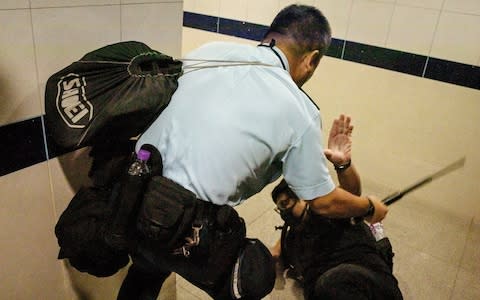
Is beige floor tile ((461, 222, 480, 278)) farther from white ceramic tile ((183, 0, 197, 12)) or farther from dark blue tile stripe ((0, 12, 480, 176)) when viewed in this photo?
white ceramic tile ((183, 0, 197, 12))

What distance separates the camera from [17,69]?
94 centimetres

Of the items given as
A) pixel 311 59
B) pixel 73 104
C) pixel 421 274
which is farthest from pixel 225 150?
pixel 421 274

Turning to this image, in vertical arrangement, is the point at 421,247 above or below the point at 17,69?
below

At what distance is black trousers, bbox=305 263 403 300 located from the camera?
1380 millimetres

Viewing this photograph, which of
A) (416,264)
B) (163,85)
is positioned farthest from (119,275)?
(416,264)

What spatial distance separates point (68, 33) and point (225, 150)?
51 cm

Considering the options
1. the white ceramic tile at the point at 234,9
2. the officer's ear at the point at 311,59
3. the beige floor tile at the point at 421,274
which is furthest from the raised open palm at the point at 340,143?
the white ceramic tile at the point at 234,9

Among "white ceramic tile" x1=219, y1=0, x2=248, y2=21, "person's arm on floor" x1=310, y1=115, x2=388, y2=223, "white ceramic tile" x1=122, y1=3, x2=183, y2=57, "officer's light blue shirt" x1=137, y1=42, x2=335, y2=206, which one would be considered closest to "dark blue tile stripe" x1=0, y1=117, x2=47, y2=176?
"officer's light blue shirt" x1=137, y1=42, x2=335, y2=206

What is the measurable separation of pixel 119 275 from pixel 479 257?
1935mm

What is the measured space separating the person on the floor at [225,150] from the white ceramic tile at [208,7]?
2.08m

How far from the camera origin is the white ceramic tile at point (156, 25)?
1.17 meters

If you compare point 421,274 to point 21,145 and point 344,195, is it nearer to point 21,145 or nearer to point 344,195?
point 344,195

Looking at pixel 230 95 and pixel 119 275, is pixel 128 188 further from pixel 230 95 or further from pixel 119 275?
pixel 119 275

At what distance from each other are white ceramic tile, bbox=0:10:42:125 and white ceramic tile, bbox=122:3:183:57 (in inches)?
11.7
